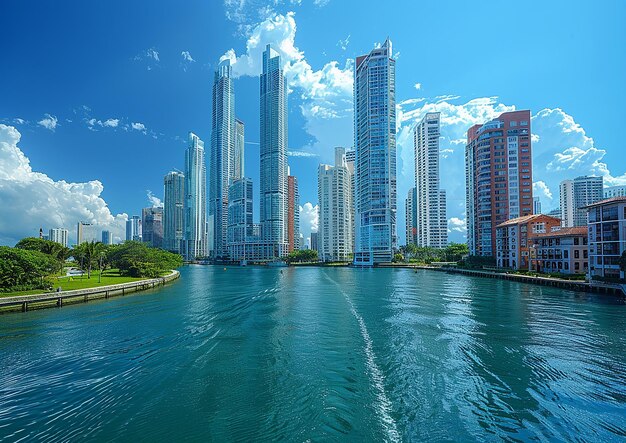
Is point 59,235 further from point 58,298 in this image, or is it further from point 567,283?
point 567,283

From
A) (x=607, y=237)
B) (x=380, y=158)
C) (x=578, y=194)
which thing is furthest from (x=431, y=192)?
(x=607, y=237)

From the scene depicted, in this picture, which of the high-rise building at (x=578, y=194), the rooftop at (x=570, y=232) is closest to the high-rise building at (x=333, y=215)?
the rooftop at (x=570, y=232)

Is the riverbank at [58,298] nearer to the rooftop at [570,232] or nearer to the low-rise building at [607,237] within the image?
the low-rise building at [607,237]

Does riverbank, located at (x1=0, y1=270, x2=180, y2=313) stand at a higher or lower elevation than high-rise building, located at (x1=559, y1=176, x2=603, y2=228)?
lower

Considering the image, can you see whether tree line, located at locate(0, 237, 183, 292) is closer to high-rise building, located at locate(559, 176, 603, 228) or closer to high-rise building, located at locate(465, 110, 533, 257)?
high-rise building, located at locate(465, 110, 533, 257)

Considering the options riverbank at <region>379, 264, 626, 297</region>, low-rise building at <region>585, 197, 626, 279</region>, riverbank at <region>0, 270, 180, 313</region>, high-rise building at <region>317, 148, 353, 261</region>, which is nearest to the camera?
riverbank at <region>0, 270, 180, 313</region>

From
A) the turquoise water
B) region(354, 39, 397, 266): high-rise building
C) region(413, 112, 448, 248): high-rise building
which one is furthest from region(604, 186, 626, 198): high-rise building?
the turquoise water

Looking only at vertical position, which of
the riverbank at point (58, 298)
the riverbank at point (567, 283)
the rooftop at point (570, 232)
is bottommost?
the riverbank at point (567, 283)
